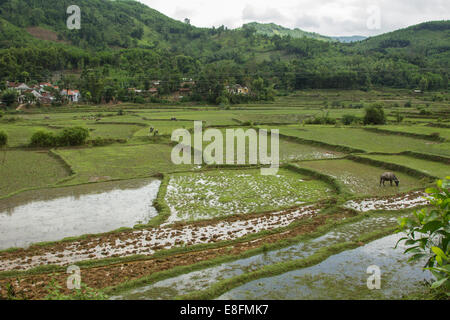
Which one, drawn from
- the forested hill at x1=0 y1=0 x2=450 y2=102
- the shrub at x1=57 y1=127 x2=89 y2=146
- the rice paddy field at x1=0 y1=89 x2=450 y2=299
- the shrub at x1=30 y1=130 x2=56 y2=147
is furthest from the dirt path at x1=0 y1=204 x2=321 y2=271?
the forested hill at x1=0 y1=0 x2=450 y2=102

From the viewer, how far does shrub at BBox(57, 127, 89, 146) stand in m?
31.3

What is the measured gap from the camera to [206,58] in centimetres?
13888

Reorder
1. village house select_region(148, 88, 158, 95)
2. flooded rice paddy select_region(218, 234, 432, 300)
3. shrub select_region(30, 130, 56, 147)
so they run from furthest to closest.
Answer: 1. village house select_region(148, 88, 158, 95)
2. shrub select_region(30, 130, 56, 147)
3. flooded rice paddy select_region(218, 234, 432, 300)

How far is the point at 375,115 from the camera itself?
132 feet

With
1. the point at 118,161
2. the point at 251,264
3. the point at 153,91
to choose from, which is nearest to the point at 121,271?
the point at 251,264

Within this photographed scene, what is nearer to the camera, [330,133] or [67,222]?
[67,222]

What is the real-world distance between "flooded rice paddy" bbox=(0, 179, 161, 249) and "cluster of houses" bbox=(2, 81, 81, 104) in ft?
171

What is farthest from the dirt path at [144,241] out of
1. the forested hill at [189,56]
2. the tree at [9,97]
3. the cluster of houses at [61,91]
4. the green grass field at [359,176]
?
the forested hill at [189,56]

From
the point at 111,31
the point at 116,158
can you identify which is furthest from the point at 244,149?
the point at 111,31

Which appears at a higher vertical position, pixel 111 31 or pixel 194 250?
pixel 111 31

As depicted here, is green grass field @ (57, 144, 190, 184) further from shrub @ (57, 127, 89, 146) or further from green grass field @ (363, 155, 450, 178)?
green grass field @ (363, 155, 450, 178)

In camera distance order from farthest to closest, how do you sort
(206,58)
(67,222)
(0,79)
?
(206,58)
(0,79)
(67,222)
